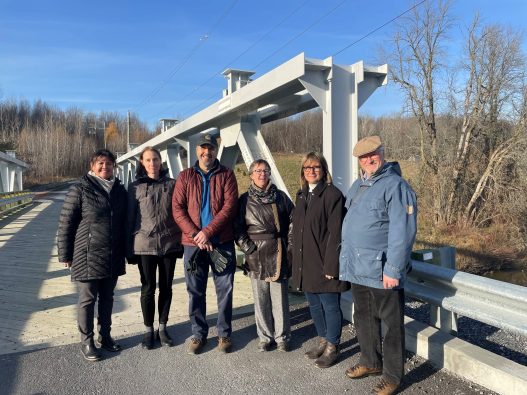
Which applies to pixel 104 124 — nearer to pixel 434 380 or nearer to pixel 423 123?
pixel 423 123

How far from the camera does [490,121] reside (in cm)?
1706

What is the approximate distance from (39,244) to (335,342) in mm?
8374

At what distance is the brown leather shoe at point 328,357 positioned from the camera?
341cm

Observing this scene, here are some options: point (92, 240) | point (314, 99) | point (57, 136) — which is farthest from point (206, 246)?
point (57, 136)

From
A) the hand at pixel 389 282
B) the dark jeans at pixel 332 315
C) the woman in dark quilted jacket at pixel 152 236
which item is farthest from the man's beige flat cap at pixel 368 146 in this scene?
the woman in dark quilted jacket at pixel 152 236

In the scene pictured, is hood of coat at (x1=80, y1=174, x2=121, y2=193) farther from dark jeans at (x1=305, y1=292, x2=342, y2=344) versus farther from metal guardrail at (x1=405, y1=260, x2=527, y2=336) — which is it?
metal guardrail at (x1=405, y1=260, x2=527, y2=336)

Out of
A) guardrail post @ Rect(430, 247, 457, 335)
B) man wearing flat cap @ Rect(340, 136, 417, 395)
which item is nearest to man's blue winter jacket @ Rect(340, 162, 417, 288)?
man wearing flat cap @ Rect(340, 136, 417, 395)

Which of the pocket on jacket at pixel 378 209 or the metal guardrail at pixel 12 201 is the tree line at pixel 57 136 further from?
the pocket on jacket at pixel 378 209

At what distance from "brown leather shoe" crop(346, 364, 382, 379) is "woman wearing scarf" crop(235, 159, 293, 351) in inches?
27.5

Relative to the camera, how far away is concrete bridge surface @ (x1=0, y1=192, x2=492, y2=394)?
3.11 meters

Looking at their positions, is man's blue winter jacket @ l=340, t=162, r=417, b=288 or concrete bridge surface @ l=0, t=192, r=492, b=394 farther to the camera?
concrete bridge surface @ l=0, t=192, r=492, b=394

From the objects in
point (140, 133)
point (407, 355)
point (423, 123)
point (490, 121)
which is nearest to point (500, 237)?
point (490, 121)

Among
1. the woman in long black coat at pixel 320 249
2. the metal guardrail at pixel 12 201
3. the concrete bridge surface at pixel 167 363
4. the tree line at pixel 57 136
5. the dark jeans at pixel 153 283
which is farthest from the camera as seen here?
the tree line at pixel 57 136

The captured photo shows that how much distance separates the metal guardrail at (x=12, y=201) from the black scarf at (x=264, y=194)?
556 inches
